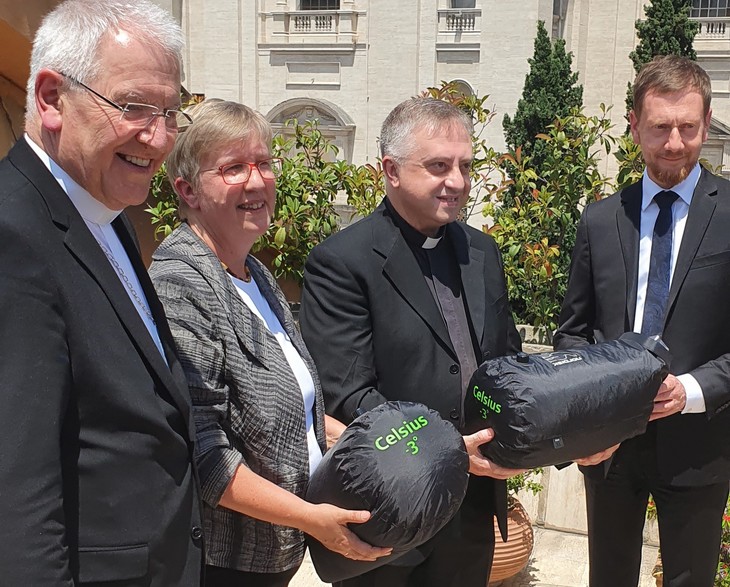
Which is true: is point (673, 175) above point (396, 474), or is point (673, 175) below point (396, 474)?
above

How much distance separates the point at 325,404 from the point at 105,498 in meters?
0.92

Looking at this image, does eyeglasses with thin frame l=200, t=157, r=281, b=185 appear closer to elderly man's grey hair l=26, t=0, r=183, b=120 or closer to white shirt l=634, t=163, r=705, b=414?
elderly man's grey hair l=26, t=0, r=183, b=120

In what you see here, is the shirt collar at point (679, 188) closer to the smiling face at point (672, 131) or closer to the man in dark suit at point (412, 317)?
the smiling face at point (672, 131)

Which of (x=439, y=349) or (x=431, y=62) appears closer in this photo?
(x=439, y=349)

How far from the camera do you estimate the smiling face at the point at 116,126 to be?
48.1 inches

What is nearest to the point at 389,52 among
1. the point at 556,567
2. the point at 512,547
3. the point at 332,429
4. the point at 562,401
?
the point at 556,567

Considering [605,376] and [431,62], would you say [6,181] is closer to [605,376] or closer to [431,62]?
[605,376]

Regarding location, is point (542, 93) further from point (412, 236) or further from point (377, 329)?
point (377, 329)

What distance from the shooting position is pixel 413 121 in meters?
2.11

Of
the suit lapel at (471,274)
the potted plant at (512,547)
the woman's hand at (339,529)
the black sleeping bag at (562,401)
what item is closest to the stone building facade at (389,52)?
the potted plant at (512,547)

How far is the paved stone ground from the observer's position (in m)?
3.42

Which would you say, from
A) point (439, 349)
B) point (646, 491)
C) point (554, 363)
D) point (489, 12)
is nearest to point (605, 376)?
point (554, 363)

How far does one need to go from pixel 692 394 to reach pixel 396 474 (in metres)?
1.01

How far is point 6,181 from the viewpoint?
1198mm
